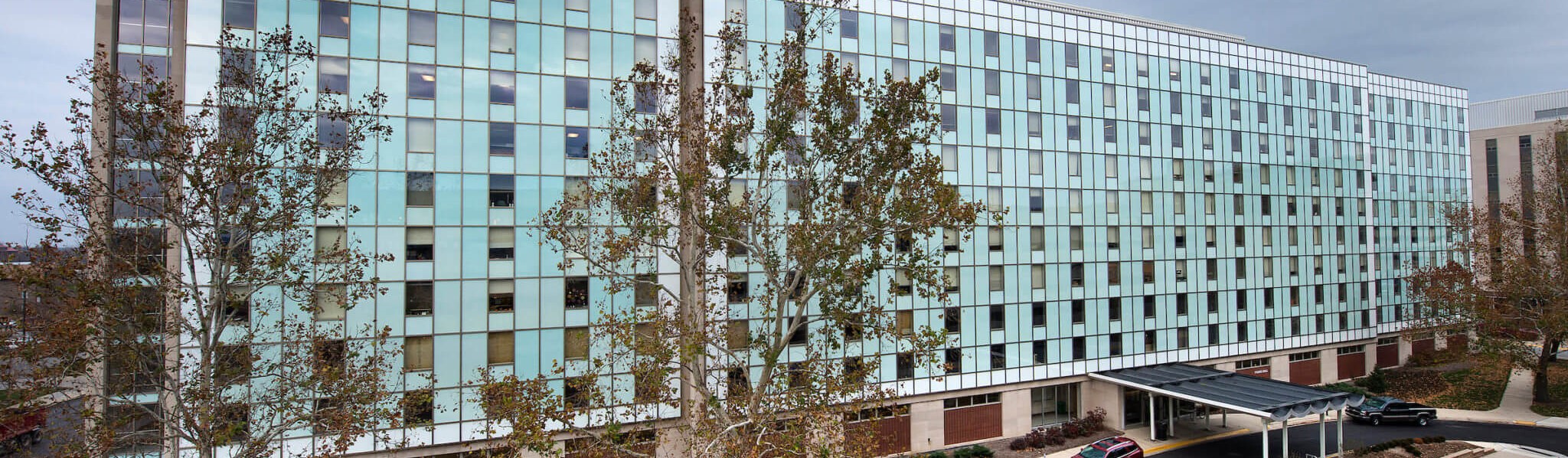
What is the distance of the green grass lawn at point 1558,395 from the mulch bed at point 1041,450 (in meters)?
21.9

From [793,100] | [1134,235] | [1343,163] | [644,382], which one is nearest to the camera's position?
[644,382]

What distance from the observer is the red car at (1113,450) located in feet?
86.0

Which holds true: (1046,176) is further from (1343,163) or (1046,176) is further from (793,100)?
(1343,163)

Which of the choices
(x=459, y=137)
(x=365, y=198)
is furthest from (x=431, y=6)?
(x=365, y=198)

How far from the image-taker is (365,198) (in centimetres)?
2188

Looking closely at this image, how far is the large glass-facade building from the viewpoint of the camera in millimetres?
22422

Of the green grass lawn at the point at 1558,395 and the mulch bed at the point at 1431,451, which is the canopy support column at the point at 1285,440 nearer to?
the mulch bed at the point at 1431,451

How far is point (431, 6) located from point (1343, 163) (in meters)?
48.4

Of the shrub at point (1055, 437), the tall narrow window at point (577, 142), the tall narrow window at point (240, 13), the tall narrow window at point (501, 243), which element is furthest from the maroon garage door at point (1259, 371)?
the tall narrow window at point (240, 13)

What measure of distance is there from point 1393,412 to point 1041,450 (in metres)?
18.1

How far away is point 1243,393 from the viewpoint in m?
28.1

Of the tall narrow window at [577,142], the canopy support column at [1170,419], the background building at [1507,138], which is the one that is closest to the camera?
the tall narrow window at [577,142]

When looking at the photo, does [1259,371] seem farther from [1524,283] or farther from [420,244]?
[420,244]

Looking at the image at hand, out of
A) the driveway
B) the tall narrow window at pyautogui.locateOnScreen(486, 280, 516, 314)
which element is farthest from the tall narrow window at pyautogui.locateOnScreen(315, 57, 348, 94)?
the driveway
